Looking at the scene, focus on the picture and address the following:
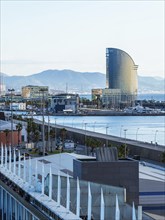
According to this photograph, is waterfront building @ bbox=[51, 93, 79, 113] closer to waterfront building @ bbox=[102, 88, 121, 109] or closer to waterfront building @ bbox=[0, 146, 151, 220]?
waterfront building @ bbox=[102, 88, 121, 109]

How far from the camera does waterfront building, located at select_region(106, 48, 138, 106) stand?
316 feet

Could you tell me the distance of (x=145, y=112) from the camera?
78.0 meters

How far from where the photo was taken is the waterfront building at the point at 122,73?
96.4m

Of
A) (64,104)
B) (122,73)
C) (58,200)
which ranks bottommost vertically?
(64,104)

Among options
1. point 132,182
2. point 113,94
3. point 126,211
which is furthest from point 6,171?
point 113,94

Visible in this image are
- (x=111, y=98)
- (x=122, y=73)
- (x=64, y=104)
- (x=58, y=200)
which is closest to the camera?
(x=58, y=200)

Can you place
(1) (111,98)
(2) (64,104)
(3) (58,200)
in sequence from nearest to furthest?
(3) (58,200)
(2) (64,104)
(1) (111,98)

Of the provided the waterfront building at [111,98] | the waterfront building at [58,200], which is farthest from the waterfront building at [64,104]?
the waterfront building at [58,200]

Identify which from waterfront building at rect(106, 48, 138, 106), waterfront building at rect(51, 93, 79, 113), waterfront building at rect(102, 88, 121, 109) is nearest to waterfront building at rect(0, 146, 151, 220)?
waterfront building at rect(51, 93, 79, 113)

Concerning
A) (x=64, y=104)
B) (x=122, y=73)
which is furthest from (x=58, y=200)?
(x=122, y=73)

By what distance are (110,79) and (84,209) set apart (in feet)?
315

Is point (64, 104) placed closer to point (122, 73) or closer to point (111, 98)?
point (111, 98)

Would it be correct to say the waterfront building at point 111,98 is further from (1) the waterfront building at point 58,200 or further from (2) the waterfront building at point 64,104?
(1) the waterfront building at point 58,200

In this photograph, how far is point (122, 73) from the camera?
9938 centimetres
